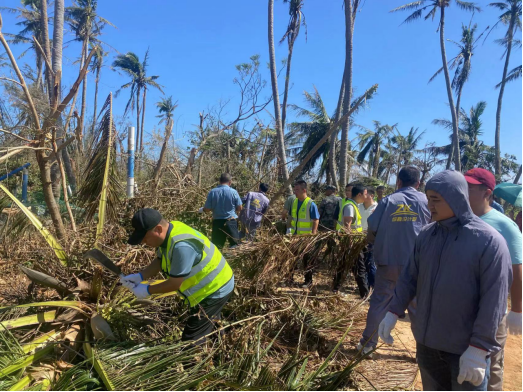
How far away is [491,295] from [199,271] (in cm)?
196

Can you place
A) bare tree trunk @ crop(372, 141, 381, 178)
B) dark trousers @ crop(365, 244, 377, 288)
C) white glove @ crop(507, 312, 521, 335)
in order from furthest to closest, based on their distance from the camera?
bare tree trunk @ crop(372, 141, 381, 178)
dark trousers @ crop(365, 244, 377, 288)
white glove @ crop(507, 312, 521, 335)

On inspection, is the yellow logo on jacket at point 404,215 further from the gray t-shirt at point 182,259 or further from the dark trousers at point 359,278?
the gray t-shirt at point 182,259

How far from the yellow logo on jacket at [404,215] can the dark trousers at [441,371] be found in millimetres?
1562

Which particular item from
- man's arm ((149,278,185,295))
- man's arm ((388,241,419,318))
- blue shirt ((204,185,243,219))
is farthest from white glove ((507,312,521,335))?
blue shirt ((204,185,243,219))

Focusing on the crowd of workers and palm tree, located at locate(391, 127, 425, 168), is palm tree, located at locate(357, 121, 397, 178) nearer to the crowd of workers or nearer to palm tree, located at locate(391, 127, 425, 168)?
palm tree, located at locate(391, 127, 425, 168)

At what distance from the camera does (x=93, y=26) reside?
3256 cm

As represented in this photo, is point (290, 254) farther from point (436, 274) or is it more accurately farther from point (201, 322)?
point (436, 274)

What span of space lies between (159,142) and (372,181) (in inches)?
398

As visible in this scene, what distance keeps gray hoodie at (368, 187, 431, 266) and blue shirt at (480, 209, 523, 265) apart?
41.1 inches

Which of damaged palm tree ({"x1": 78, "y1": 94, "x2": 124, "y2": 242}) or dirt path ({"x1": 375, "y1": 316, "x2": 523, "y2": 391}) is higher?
damaged palm tree ({"x1": 78, "y1": 94, "x2": 124, "y2": 242})

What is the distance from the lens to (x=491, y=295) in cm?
179

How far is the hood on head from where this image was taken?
196 centimetres

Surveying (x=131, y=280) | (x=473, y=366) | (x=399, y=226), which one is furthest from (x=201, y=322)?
(x=399, y=226)

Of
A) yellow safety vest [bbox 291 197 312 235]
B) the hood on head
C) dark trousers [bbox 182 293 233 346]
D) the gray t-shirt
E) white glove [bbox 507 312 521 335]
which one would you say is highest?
the hood on head
